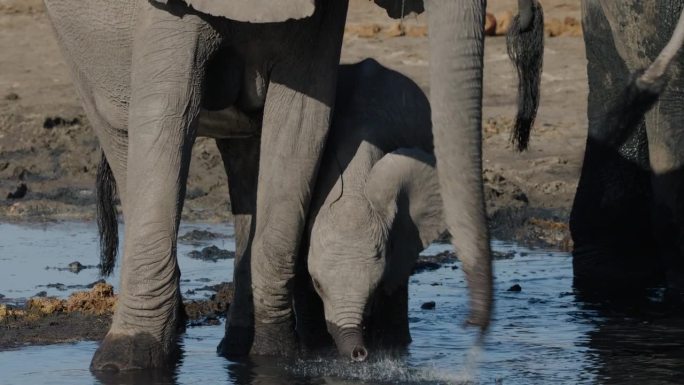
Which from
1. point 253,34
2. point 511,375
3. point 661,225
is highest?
point 253,34

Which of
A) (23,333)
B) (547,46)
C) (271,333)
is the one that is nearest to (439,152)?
(271,333)

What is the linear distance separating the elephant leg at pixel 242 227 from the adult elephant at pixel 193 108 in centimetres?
11

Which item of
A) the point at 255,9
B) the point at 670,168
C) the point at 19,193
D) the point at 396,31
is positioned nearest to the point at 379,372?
the point at 255,9

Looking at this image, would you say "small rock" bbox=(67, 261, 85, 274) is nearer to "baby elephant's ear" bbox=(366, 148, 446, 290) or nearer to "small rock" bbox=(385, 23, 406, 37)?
"baby elephant's ear" bbox=(366, 148, 446, 290)

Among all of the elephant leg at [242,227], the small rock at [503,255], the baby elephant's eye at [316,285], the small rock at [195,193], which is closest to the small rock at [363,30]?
the small rock at [195,193]

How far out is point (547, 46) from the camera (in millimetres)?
10961

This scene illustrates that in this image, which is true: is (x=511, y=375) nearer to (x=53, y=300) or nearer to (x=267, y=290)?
(x=267, y=290)

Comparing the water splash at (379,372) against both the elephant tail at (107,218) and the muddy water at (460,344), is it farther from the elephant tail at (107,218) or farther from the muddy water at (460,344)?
the elephant tail at (107,218)

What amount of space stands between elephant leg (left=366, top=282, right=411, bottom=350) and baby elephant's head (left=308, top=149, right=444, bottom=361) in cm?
10

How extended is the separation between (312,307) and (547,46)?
5.42 metres

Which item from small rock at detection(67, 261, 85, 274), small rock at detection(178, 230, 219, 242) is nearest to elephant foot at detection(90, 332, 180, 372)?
small rock at detection(67, 261, 85, 274)

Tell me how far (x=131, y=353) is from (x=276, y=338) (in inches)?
21.1

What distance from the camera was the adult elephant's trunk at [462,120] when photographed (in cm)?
445

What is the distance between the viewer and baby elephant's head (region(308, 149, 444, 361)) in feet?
17.6
